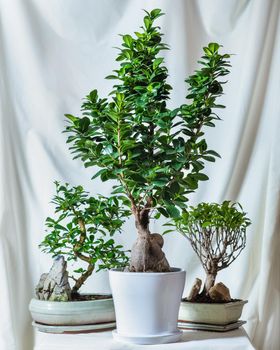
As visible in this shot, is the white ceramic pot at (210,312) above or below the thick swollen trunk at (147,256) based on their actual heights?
below

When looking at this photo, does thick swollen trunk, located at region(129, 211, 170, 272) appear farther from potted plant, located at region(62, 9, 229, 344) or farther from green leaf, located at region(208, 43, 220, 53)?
green leaf, located at region(208, 43, 220, 53)

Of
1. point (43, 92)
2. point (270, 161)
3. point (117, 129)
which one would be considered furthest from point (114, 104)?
point (270, 161)

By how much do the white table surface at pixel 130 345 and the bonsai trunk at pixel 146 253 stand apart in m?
0.16

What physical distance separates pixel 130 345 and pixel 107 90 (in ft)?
2.50

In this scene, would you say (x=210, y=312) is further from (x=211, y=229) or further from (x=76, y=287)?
(x=76, y=287)

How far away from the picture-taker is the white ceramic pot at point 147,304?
4.41 feet

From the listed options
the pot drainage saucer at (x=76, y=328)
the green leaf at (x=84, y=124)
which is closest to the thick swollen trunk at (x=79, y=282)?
the pot drainage saucer at (x=76, y=328)

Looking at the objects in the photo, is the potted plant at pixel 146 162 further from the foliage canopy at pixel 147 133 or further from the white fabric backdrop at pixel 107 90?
the white fabric backdrop at pixel 107 90

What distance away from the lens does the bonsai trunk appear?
1.39 metres

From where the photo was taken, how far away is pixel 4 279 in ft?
5.63

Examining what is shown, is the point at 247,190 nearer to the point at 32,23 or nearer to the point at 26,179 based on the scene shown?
the point at 26,179

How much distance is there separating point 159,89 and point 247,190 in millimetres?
553

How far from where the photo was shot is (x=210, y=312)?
1.49 metres

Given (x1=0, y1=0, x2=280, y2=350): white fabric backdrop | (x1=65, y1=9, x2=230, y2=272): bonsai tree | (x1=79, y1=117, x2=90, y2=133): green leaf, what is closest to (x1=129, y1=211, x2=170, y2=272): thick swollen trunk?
(x1=65, y1=9, x2=230, y2=272): bonsai tree
